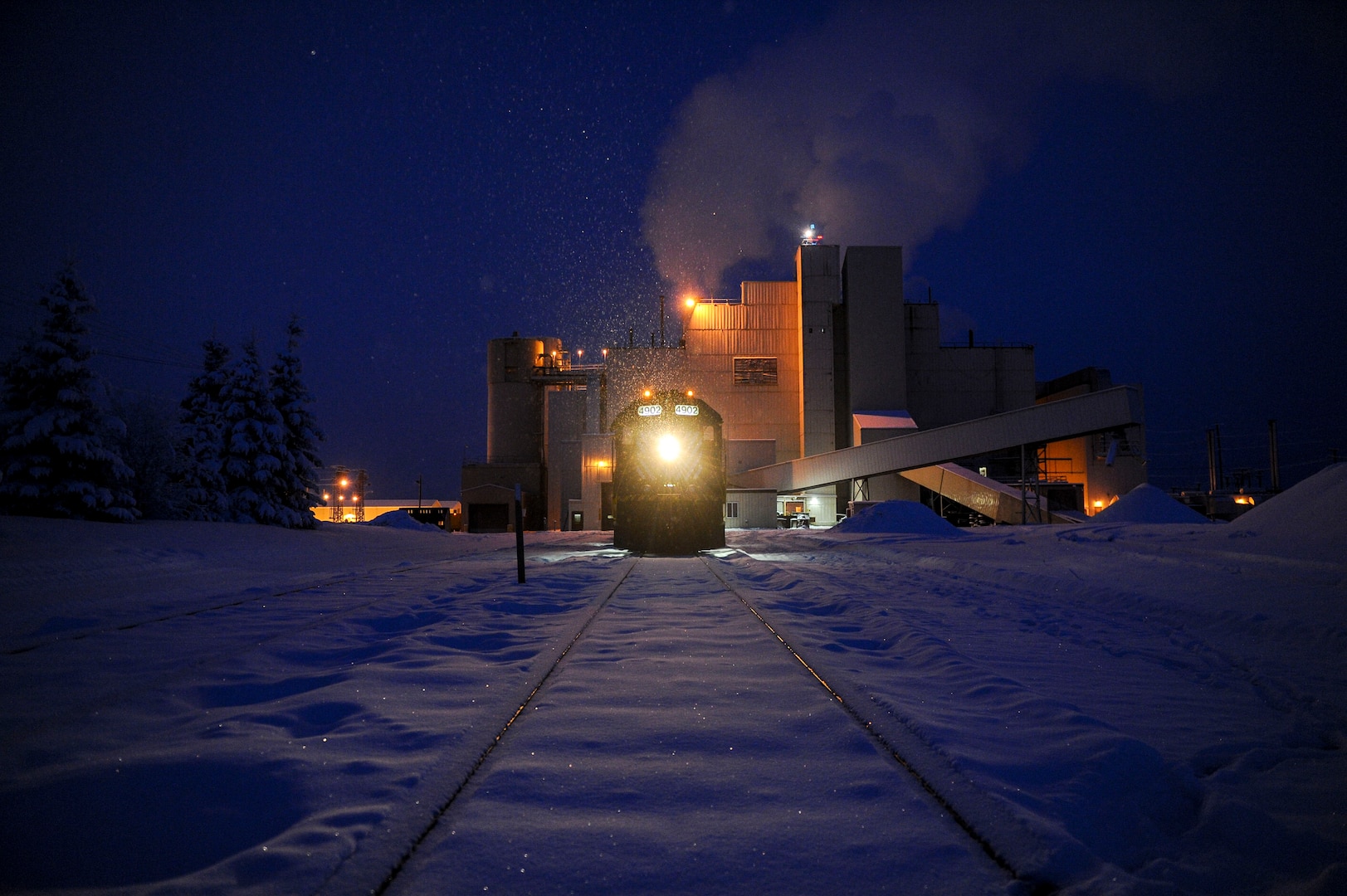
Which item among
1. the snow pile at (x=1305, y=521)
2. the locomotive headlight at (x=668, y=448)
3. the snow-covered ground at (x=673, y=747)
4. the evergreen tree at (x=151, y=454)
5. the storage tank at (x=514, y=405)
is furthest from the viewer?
the storage tank at (x=514, y=405)

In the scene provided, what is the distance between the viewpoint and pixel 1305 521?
13953 mm

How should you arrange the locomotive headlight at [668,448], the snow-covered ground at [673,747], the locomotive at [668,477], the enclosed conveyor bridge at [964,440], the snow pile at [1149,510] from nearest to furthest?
the snow-covered ground at [673,747], the locomotive at [668,477], the locomotive headlight at [668,448], the snow pile at [1149,510], the enclosed conveyor bridge at [964,440]

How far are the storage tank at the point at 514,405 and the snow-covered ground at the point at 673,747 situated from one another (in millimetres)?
43170

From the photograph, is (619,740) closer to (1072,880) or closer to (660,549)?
(1072,880)

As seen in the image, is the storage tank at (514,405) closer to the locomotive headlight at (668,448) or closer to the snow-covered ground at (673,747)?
the locomotive headlight at (668,448)

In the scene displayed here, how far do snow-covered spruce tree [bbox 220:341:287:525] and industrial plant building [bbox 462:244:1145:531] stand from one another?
16288 millimetres

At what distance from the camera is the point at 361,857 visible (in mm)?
2207

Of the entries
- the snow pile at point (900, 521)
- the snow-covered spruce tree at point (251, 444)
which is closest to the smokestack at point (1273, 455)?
the snow pile at point (900, 521)

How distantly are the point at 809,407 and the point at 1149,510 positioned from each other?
69.8 ft

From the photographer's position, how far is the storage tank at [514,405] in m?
51.1

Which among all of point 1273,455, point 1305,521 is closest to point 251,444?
point 1305,521

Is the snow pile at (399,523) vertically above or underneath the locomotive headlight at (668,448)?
underneath

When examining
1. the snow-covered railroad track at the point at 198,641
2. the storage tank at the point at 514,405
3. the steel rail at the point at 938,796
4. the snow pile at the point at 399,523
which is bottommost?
the snow pile at the point at 399,523

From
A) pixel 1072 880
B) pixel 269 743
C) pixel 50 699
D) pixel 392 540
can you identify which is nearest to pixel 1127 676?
pixel 1072 880
